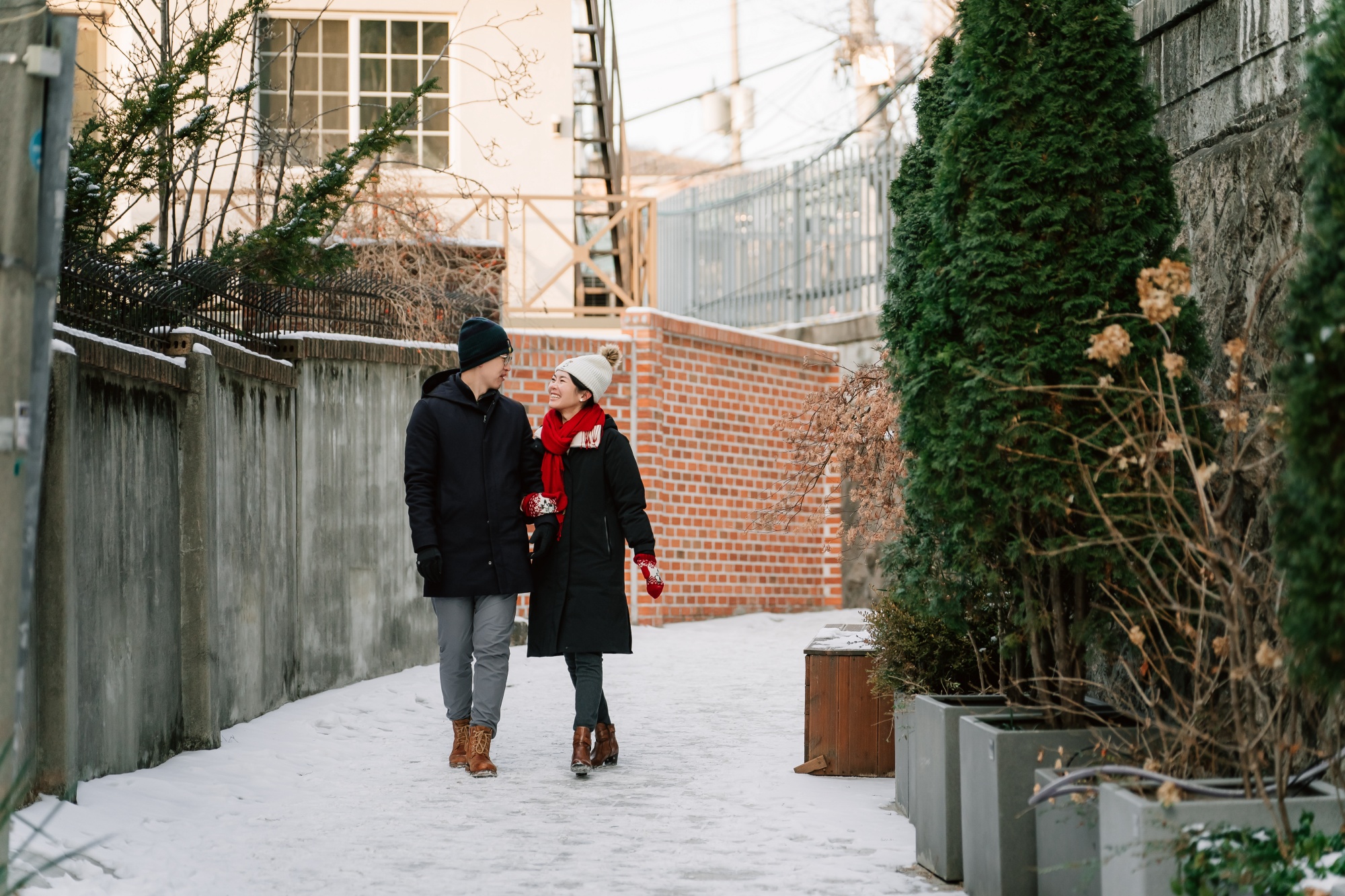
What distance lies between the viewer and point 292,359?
7574 millimetres

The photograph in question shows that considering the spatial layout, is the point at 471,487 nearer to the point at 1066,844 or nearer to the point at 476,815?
the point at 476,815

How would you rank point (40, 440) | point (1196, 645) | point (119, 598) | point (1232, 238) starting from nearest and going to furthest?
point (40, 440) < point (1196, 645) < point (1232, 238) < point (119, 598)

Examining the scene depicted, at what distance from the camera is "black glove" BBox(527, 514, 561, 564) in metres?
5.76

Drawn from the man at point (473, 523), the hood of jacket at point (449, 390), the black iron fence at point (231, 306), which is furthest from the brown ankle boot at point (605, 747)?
the black iron fence at point (231, 306)

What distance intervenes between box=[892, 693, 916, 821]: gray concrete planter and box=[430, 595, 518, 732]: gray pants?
167cm

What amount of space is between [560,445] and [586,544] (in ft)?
1.45

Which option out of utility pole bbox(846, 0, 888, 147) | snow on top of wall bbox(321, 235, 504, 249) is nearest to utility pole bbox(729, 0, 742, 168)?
utility pole bbox(846, 0, 888, 147)

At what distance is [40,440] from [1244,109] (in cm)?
337

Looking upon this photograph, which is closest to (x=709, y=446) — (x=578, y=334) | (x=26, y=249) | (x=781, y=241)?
(x=578, y=334)

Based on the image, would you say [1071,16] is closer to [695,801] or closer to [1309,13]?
[1309,13]

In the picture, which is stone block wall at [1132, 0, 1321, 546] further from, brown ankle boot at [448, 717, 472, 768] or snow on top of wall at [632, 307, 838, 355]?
snow on top of wall at [632, 307, 838, 355]

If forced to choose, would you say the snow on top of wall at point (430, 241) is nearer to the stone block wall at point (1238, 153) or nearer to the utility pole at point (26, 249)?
the stone block wall at point (1238, 153)

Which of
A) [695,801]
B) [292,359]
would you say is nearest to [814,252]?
[292,359]

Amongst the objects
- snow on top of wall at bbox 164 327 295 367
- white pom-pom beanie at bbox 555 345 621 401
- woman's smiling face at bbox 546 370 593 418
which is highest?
snow on top of wall at bbox 164 327 295 367
